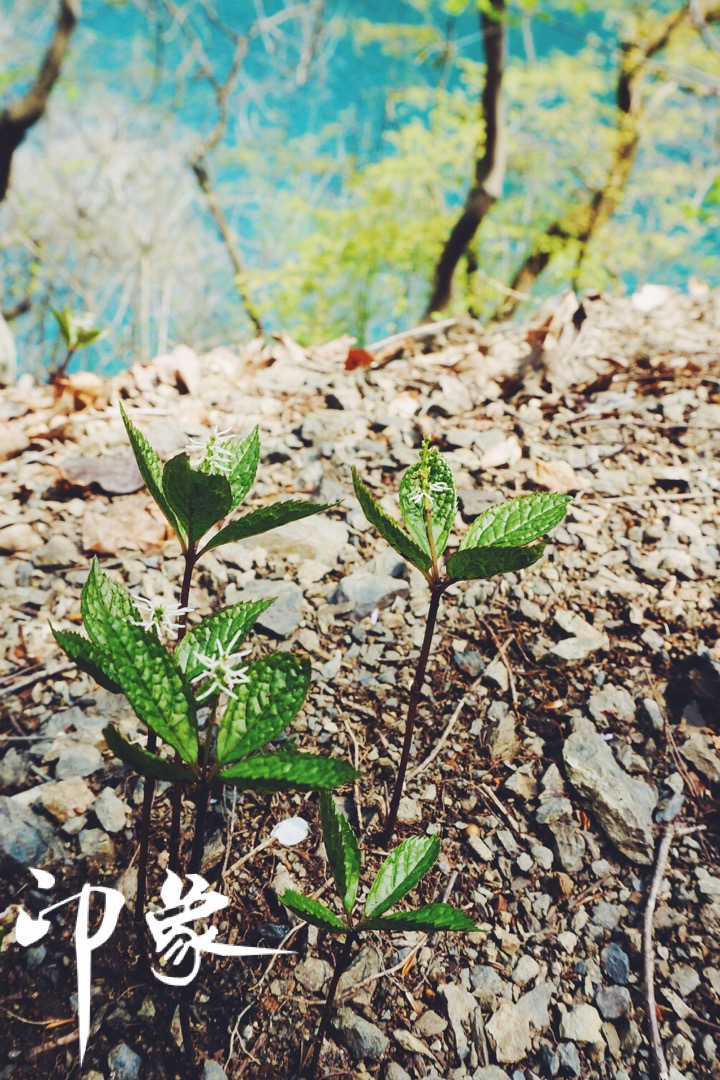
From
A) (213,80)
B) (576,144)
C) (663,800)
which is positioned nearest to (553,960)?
(663,800)

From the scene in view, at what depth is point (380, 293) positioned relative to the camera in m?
16.4

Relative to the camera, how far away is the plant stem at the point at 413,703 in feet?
3.49

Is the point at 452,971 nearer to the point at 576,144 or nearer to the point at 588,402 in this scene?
the point at 588,402

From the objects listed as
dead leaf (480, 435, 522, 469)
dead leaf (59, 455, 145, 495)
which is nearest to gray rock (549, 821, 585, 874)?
dead leaf (480, 435, 522, 469)

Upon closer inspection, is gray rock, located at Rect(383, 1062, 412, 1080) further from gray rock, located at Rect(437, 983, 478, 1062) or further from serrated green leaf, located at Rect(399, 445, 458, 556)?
serrated green leaf, located at Rect(399, 445, 458, 556)

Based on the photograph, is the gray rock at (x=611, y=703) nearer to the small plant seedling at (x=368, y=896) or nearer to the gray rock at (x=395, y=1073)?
the small plant seedling at (x=368, y=896)

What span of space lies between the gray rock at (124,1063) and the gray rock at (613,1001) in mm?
845

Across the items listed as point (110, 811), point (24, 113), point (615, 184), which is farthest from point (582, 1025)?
point (615, 184)

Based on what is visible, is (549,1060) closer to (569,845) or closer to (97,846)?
(569,845)

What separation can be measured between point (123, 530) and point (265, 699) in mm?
1473

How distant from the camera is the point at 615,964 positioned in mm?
→ 1252

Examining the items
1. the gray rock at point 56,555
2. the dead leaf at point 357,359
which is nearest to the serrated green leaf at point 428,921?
the gray rock at point 56,555

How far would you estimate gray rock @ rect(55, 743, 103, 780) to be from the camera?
59.7 inches

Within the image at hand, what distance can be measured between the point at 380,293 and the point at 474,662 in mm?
16168
